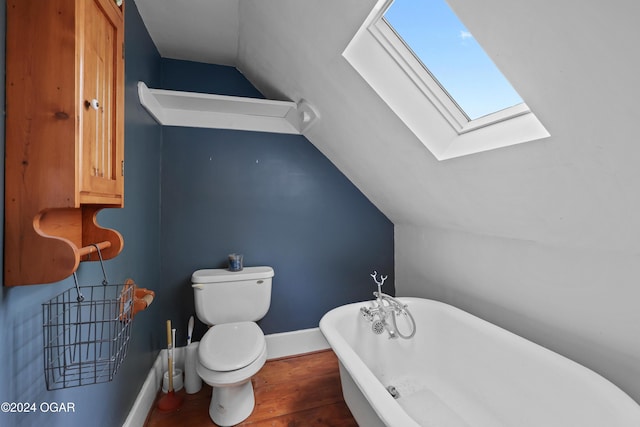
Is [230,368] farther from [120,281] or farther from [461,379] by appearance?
[461,379]

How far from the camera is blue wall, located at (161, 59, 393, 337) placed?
83.0 inches

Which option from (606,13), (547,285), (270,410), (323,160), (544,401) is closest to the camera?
(606,13)

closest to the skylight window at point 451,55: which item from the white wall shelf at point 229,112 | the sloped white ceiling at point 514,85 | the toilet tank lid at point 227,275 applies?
the sloped white ceiling at point 514,85

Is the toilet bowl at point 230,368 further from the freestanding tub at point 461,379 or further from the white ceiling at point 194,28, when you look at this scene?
the white ceiling at point 194,28

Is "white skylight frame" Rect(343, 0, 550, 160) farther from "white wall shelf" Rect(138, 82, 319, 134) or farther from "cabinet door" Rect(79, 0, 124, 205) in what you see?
"cabinet door" Rect(79, 0, 124, 205)

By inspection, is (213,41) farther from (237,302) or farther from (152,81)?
(237,302)

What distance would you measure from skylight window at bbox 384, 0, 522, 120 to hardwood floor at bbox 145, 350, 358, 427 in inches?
75.1

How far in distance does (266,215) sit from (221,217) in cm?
36

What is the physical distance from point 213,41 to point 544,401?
2.78 m

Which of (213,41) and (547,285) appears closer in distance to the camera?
(547,285)

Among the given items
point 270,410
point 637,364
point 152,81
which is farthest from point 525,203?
point 152,81

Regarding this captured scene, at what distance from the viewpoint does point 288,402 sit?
1.79 meters

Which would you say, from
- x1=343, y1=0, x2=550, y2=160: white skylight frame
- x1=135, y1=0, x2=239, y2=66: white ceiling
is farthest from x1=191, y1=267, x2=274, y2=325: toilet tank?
x1=135, y1=0, x2=239, y2=66: white ceiling

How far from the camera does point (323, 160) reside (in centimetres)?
241
